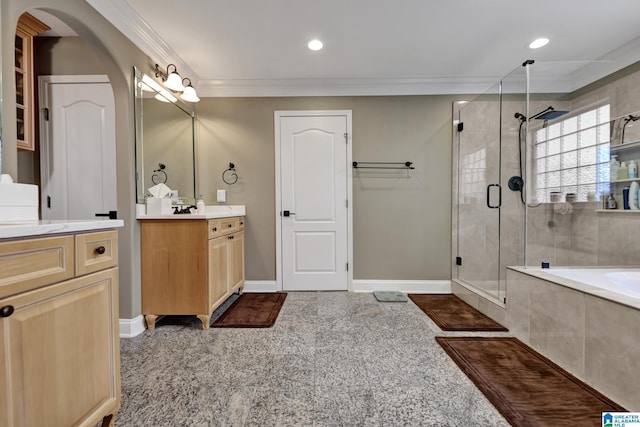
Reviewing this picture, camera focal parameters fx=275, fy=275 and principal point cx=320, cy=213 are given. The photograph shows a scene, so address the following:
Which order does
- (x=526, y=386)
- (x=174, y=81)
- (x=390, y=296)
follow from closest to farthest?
1. (x=526, y=386)
2. (x=174, y=81)
3. (x=390, y=296)

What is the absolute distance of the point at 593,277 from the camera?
6.45 feet

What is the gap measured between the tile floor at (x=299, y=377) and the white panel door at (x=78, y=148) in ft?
4.22

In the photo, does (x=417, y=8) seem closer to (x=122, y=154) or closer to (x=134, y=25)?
(x=134, y=25)

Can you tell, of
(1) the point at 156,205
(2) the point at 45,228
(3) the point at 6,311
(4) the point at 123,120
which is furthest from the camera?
(1) the point at 156,205

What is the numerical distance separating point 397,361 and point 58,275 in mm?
1742

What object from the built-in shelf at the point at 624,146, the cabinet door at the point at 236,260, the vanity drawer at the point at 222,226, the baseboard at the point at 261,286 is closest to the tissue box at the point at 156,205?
the vanity drawer at the point at 222,226

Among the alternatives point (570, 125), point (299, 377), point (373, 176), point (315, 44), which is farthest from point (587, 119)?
point (299, 377)

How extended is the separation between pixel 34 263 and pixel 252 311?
6.27 feet

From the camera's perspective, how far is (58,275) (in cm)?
91

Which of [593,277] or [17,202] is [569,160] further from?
[17,202]

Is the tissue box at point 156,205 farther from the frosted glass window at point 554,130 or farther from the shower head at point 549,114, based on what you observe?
the frosted glass window at point 554,130

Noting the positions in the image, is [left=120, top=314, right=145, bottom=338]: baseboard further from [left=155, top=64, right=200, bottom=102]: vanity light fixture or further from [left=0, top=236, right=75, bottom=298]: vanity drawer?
[left=155, top=64, right=200, bottom=102]: vanity light fixture

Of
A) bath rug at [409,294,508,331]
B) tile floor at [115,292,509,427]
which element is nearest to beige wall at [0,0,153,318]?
tile floor at [115,292,509,427]

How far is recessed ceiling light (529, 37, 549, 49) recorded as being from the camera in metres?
2.32
